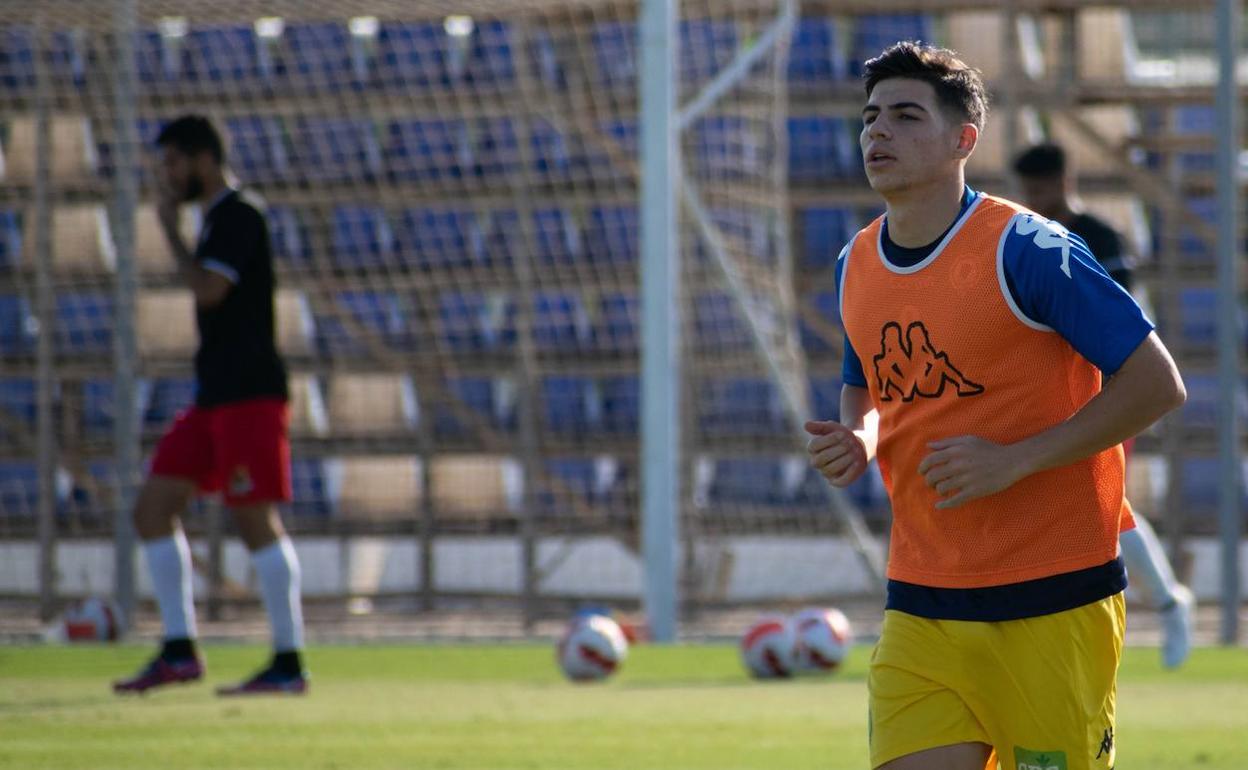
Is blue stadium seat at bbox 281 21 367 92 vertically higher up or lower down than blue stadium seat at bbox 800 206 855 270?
higher up

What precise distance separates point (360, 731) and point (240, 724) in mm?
455

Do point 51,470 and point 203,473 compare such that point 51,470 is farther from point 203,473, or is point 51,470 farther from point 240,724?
point 240,724

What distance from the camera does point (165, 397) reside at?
48.6ft

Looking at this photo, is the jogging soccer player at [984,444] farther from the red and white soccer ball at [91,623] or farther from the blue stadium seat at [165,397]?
the blue stadium seat at [165,397]

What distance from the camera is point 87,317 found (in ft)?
48.6

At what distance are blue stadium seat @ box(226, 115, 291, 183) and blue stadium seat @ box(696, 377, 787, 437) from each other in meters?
3.98

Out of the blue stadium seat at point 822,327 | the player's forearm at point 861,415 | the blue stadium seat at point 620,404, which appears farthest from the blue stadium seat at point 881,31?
the player's forearm at point 861,415

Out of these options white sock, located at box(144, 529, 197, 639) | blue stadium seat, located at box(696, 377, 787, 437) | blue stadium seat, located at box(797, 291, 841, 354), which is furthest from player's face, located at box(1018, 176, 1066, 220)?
blue stadium seat, located at box(797, 291, 841, 354)

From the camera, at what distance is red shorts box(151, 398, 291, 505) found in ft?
24.9

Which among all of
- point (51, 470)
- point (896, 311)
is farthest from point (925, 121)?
point (51, 470)

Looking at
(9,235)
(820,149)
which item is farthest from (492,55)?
(9,235)

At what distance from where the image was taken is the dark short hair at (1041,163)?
25.1 feet

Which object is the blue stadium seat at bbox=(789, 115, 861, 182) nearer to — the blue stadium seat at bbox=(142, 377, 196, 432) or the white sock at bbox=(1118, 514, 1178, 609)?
the blue stadium seat at bbox=(142, 377, 196, 432)

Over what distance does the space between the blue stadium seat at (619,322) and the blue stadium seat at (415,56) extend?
79.2 inches
